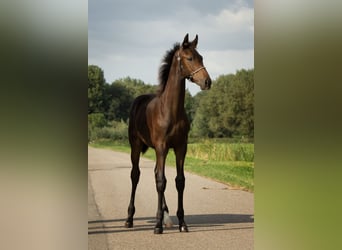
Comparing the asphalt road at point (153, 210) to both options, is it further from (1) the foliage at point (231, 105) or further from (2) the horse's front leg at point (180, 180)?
(1) the foliage at point (231, 105)

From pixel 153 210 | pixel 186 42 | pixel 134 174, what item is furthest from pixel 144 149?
pixel 186 42

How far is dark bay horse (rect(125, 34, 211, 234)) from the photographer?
2859mm

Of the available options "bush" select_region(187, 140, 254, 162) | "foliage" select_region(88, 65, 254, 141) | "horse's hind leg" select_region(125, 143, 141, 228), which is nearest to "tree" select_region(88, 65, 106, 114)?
"foliage" select_region(88, 65, 254, 141)

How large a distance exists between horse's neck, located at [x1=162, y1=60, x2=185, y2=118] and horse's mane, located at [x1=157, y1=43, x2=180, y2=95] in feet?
0.12

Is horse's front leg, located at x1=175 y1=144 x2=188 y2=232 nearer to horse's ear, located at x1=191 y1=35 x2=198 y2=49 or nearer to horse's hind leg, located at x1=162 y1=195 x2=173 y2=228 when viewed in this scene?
horse's hind leg, located at x1=162 y1=195 x2=173 y2=228

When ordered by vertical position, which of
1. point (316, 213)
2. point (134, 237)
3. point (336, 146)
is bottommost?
point (134, 237)

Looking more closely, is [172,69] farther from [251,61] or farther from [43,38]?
[43,38]

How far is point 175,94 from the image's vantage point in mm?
2918

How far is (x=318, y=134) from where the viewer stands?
197 cm

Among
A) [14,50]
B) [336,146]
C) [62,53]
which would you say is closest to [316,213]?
[336,146]

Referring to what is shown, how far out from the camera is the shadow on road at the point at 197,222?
2.81 metres

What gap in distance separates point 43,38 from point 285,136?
1.15 metres

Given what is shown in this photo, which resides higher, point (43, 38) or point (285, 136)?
point (43, 38)

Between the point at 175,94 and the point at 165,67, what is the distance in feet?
0.64
